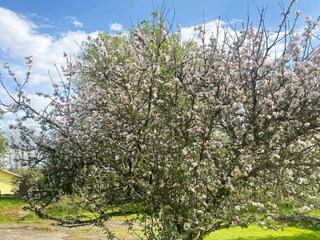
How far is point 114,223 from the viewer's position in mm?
18641

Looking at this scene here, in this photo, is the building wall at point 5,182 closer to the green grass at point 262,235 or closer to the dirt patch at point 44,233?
the dirt patch at point 44,233

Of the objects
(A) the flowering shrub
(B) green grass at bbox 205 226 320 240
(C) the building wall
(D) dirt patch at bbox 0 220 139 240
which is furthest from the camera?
(C) the building wall

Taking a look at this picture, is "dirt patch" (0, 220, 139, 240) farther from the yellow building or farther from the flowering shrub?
the yellow building

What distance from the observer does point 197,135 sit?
6066mm

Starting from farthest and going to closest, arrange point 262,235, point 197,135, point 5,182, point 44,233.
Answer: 1. point 5,182
2. point 44,233
3. point 262,235
4. point 197,135

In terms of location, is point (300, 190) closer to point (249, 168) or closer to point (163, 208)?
point (249, 168)

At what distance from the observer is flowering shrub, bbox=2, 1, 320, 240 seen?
5.55 metres

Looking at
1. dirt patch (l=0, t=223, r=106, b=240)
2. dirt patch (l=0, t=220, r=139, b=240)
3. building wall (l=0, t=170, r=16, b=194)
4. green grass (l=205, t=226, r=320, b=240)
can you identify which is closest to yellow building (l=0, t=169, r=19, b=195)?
building wall (l=0, t=170, r=16, b=194)

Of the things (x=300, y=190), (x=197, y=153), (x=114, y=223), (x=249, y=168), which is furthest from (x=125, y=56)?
(x=114, y=223)

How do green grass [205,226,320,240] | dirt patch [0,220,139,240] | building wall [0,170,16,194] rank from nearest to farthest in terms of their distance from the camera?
green grass [205,226,320,240]
dirt patch [0,220,139,240]
building wall [0,170,16,194]

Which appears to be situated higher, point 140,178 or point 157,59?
point 157,59

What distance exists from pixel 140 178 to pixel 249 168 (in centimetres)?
172

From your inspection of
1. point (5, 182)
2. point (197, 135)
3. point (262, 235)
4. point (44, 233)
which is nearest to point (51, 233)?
point (44, 233)

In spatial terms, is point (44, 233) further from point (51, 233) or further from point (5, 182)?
point (5, 182)
